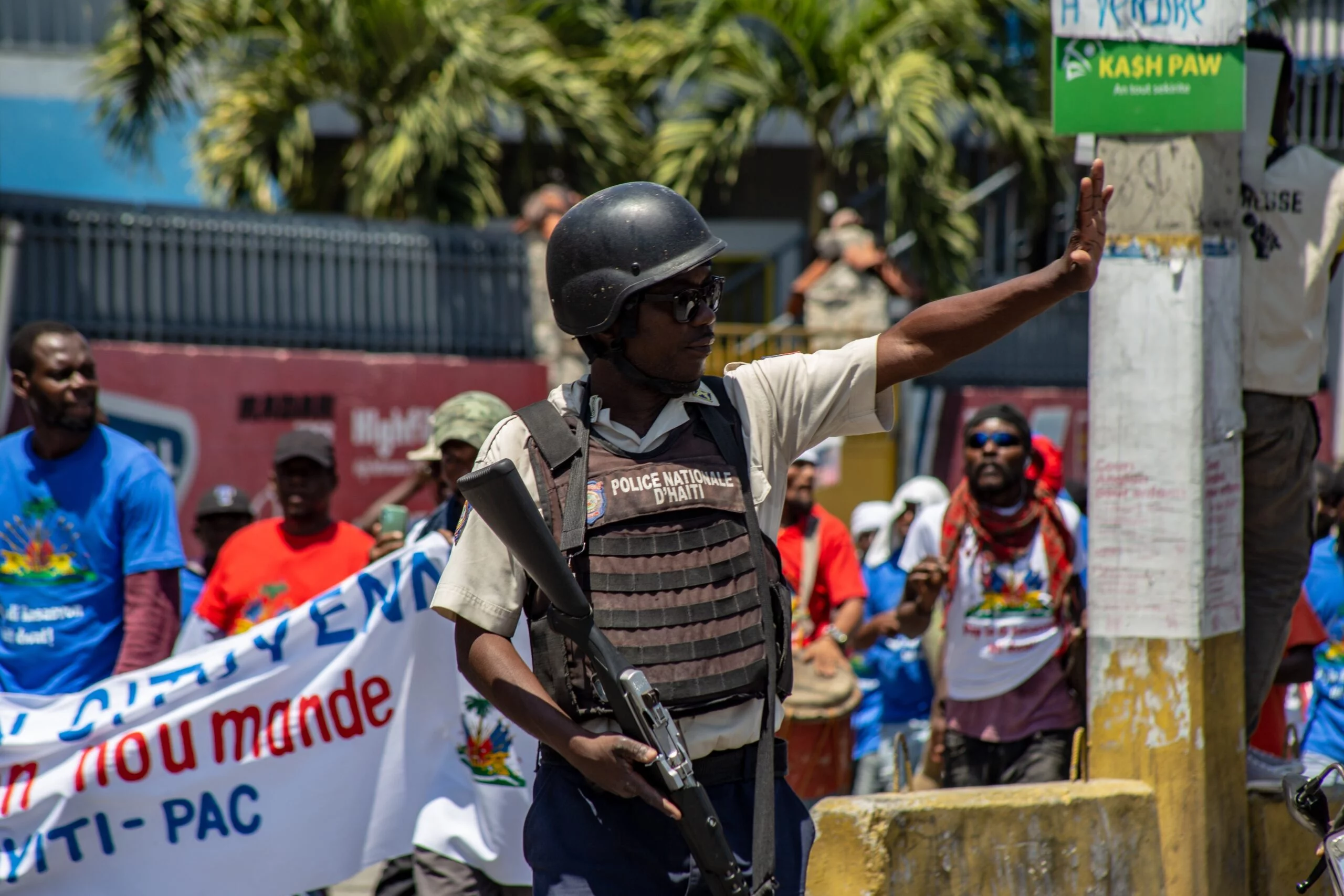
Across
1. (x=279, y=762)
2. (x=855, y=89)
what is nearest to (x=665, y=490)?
(x=279, y=762)

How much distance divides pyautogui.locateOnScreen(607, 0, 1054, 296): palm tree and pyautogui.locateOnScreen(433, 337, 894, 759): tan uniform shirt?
12.2m

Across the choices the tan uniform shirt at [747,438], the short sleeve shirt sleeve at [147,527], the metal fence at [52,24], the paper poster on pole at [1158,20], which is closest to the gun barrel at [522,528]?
the tan uniform shirt at [747,438]

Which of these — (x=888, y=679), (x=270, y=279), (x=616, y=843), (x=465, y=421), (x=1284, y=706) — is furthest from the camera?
(x=270, y=279)

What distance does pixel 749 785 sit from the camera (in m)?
2.95

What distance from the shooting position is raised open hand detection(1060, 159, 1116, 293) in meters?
2.92

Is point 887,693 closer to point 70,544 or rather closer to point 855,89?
point 70,544

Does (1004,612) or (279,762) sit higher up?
(1004,612)

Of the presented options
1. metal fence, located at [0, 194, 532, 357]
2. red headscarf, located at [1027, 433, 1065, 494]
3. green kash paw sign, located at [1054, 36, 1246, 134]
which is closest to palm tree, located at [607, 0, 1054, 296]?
metal fence, located at [0, 194, 532, 357]

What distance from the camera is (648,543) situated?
2893mm

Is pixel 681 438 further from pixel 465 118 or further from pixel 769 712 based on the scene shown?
pixel 465 118

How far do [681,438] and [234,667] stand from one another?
254cm

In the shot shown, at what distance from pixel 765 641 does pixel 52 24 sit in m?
16.8

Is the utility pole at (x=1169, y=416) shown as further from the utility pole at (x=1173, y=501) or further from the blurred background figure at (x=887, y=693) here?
the blurred background figure at (x=887, y=693)

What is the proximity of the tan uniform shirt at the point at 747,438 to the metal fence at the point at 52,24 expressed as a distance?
15.9 metres
